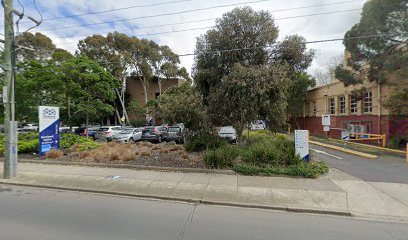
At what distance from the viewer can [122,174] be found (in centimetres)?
897

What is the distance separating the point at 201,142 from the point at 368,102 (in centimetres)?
1709

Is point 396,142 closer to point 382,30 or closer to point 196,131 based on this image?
point 382,30

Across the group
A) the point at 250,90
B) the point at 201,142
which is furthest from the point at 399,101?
the point at 201,142

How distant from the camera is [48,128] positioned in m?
12.4

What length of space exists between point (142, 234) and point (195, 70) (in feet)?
31.1

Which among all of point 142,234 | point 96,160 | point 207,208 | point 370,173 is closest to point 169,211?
point 207,208

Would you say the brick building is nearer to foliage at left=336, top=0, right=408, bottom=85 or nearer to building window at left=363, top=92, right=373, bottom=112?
building window at left=363, top=92, right=373, bottom=112


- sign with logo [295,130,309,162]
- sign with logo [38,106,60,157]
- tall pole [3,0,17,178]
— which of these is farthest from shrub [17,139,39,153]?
sign with logo [295,130,309,162]

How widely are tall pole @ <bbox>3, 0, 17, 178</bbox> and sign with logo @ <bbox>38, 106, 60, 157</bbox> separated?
365 centimetres

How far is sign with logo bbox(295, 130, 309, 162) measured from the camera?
A: 952 centimetres

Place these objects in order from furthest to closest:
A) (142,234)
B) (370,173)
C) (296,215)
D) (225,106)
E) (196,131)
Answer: (196,131)
(225,106)
(370,173)
(296,215)
(142,234)

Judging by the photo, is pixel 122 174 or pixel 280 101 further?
pixel 280 101

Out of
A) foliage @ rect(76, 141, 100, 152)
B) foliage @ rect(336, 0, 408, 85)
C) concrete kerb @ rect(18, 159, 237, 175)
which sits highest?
foliage @ rect(336, 0, 408, 85)

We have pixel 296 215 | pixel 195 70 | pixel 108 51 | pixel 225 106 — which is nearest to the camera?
pixel 296 215
